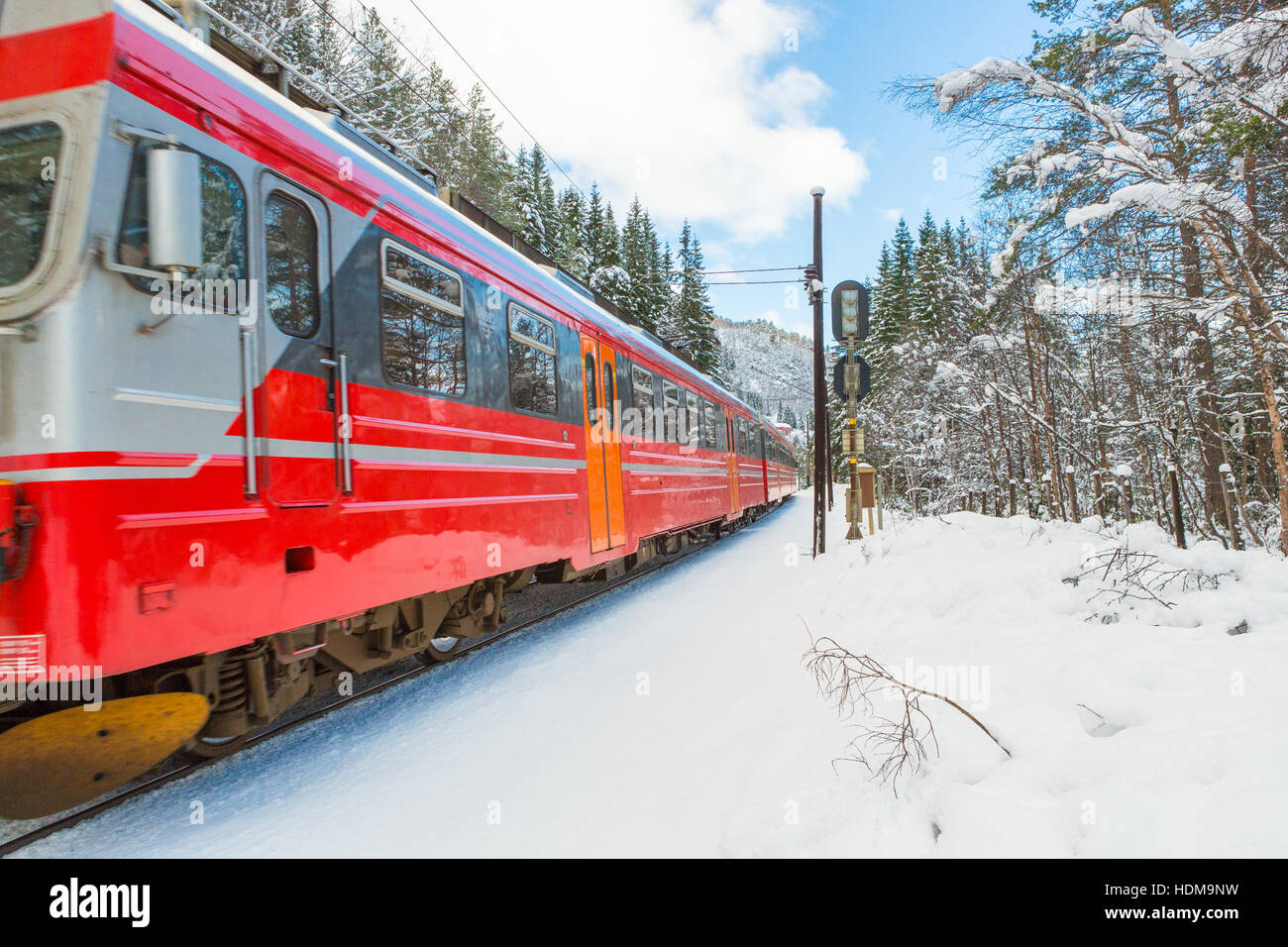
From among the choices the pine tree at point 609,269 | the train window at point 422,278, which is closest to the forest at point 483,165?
the pine tree at point 609,269

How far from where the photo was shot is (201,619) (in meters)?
2.81

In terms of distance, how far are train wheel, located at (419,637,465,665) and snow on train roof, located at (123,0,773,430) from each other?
319 centimetres

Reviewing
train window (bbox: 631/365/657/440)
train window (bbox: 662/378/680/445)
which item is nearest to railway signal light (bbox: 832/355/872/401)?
train window (bbox: 662/378/680/445)

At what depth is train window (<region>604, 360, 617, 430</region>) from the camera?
7.99 metres

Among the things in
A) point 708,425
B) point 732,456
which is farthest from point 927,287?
point 708,425

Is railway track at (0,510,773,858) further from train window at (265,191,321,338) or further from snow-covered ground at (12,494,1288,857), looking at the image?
train window at (265,191,321,338)

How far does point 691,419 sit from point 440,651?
7.36 metres

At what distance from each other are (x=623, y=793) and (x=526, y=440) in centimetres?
338

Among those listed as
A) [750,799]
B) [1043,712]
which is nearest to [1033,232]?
[1043,712]

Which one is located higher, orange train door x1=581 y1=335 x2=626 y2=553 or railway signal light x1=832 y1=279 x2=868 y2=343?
railway signal light x1=832 y1=279 x2=868 y2=343

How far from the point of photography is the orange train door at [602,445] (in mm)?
7352

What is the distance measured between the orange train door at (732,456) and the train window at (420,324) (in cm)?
1098

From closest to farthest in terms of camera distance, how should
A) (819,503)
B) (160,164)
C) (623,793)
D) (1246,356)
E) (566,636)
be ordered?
1. (160,164)
2. (623,793)
3. (566,636)
4. (1246,356)
5. (819,503)
